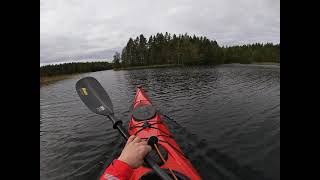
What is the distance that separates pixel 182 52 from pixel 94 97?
54641 millimetres

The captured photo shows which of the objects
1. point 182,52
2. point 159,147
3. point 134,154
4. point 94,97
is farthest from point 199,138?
point 182,52

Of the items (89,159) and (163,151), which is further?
(89,159)

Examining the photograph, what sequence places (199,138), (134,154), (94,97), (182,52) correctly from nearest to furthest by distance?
(134,154)
(94,97)
(199,138)
(182,52)

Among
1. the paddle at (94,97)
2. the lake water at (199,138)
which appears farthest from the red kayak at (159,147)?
the lake water at (199,138)

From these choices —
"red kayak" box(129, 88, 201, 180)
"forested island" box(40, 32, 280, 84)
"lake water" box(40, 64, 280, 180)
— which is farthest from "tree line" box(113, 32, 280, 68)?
"red kayak" box(129, 88, 201, 180)

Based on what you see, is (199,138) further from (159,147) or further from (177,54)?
(177,54)

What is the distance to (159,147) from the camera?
11.4ft

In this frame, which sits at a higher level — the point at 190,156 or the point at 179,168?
the point at 179,168
